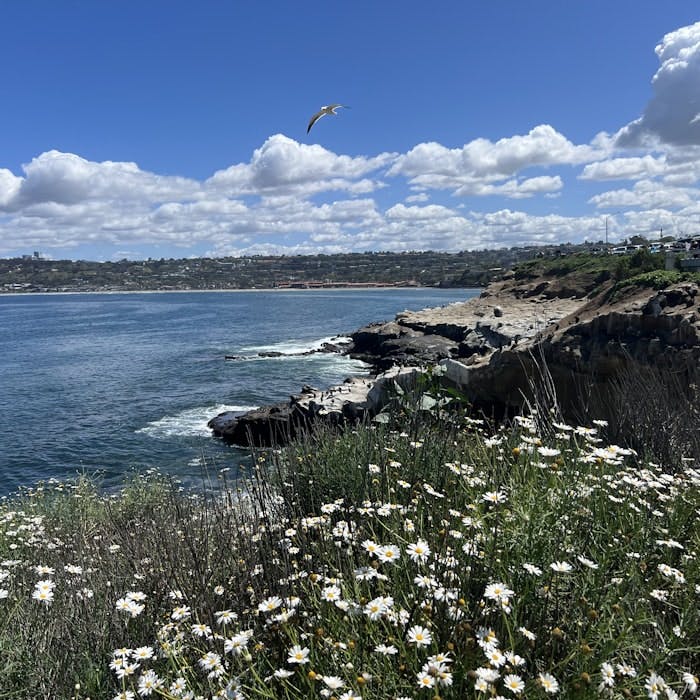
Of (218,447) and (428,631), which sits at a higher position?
(428,631)

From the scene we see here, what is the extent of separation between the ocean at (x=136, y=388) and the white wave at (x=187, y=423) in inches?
2.0

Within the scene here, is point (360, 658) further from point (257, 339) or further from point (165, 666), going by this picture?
point (257, 339)

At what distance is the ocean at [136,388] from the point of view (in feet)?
68.2

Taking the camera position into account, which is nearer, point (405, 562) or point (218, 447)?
point (405, 562)

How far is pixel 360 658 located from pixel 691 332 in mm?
11228

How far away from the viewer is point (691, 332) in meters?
11.4

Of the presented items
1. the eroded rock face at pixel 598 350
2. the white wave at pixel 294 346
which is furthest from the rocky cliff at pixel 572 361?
the white wave at pixel 294 346

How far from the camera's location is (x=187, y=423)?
2594cm

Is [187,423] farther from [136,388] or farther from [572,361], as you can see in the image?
→ [572,361]

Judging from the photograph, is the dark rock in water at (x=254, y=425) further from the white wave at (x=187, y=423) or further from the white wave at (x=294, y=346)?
the white wave at (x=294, y=346)

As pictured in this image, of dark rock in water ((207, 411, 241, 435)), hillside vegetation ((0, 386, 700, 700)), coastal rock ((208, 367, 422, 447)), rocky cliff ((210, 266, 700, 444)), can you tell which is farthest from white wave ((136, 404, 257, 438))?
hillside vegetation ((0, 386, 700, 700))

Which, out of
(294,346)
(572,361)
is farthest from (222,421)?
(294,346)

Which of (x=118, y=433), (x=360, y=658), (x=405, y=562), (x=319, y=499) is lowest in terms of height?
(x=118, y=433)

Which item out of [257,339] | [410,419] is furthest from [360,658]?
[257,339]
